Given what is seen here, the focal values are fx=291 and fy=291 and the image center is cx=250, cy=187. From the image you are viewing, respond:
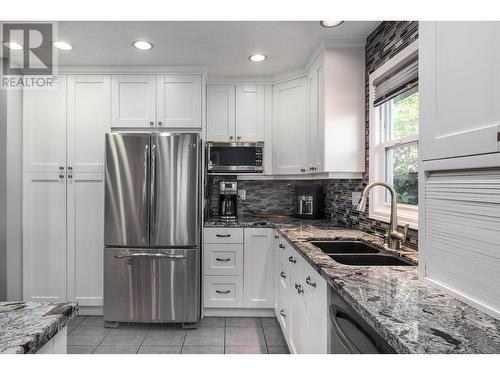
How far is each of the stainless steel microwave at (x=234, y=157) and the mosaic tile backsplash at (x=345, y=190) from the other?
42 centimetres

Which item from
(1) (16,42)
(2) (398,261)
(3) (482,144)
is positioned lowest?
(2) (398,261)

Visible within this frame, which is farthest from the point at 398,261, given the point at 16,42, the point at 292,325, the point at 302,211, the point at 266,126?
the point at 16,42

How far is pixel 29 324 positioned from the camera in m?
0.69

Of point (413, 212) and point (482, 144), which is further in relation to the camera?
point (413, 212)

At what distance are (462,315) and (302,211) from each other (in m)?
2.36

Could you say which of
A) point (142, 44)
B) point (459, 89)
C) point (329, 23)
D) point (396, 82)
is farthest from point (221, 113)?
point (459, 89)

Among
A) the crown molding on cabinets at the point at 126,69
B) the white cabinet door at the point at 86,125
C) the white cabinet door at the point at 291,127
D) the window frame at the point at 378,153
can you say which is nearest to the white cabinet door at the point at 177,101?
the crown molding on cabinets at the point at 126,69

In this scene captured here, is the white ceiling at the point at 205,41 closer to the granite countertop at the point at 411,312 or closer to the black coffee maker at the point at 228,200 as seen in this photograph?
the black coffee maker at the point at 228,200

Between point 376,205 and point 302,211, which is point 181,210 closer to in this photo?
point 302,211

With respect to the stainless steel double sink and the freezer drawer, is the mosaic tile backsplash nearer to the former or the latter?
the stainless steel double sink

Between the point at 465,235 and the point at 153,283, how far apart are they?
2.38 m

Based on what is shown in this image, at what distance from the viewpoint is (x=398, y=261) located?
1.53 m

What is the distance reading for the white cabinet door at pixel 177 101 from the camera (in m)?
2.85

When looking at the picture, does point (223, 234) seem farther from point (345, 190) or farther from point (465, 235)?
Result: point (465, 235)
